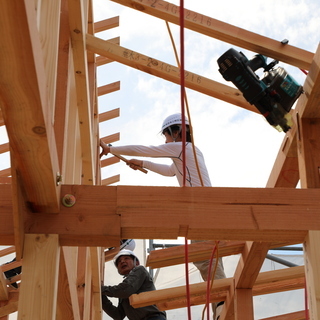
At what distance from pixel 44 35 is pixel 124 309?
3.83m

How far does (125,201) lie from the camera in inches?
92.5

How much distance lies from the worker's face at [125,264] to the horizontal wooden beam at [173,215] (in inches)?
137

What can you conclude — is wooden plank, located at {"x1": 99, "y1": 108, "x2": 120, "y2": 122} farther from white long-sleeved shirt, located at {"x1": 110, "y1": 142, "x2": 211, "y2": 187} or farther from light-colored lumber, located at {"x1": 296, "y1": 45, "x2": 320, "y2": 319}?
light-colored lumber, located at {"x1": 296, "y1": 45, "x2": 320, "y2": 319}

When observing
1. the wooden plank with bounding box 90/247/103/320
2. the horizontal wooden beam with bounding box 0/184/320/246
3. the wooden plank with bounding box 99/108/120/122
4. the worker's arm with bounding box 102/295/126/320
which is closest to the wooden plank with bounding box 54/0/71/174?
the horizontal wooden beam with bounding box 0/184/320/246

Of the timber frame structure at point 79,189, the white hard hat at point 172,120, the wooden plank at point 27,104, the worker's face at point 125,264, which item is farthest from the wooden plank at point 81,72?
the worker's face at point 125,264

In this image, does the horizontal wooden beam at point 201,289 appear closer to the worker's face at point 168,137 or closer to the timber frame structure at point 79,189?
the timber frame structure at point 79,189

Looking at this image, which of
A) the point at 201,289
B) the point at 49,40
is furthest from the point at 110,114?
the point at 49,40

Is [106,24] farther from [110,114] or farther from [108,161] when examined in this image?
[108,161]

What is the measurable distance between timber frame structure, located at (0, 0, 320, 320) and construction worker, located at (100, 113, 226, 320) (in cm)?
94

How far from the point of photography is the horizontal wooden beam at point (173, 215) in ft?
7.50

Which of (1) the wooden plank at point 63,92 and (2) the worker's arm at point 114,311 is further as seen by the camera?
(2) the worker's arm at point 114,311

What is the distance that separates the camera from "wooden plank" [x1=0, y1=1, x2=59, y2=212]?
1535 millimetres

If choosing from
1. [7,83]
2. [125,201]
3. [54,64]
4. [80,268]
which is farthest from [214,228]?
[80,268]

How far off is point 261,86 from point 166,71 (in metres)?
0.78
